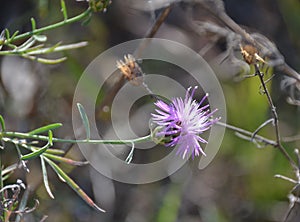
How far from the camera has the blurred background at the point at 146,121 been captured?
1.59 m

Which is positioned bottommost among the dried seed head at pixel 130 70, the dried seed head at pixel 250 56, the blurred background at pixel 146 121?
the blurred background at pixel 146 121

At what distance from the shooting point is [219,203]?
1734 mm

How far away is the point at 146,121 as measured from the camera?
1697 mm

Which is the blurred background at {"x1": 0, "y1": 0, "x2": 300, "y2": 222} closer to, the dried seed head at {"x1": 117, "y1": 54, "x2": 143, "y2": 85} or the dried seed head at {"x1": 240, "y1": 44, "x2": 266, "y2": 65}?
the dried seed head at {"x1": 117, "y1": 54, "x2": 143, "y2": 85}

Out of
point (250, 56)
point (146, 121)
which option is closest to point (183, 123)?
point (250, 56)

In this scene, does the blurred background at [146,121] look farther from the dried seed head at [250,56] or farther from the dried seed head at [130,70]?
the dried seed head at [250,56]

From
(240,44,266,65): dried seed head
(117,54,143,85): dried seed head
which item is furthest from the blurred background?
(240,44,266,65): dried seed head

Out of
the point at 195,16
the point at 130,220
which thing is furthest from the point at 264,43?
the point at 130,220

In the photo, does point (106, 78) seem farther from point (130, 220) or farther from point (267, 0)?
point (267, 0)

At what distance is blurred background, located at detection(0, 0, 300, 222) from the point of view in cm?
159

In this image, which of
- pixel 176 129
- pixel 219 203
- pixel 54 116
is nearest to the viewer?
pixel 176 129

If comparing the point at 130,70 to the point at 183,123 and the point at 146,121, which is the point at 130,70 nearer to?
the point at 183,123

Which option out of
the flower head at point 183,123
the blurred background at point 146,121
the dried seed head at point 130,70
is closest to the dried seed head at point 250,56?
the flower head at point 183,123

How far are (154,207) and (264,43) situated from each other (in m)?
0.67
